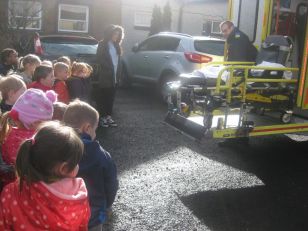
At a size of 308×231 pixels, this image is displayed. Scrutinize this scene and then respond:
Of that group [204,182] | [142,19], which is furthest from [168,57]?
[142,19]

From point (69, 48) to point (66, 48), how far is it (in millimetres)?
70

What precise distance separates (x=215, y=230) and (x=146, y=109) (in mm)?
6162

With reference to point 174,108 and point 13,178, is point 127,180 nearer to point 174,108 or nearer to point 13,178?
point 174,108

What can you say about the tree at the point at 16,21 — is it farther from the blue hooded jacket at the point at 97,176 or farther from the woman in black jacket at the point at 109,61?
the blue hooded jacket at the point at 97,176

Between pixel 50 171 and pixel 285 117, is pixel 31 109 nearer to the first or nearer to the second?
pixel 50 171

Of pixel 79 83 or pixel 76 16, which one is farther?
pixel 76 16

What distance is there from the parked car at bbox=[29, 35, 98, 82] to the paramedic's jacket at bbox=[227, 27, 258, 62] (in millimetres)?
3332

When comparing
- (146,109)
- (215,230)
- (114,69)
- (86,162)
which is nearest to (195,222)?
(215,230)

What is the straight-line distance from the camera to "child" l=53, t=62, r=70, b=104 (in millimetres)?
5715

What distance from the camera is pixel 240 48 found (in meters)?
6.99

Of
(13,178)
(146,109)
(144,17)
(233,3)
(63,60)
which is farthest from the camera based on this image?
(144,17)

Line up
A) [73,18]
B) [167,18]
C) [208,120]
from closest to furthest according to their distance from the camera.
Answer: [208,120] < [73,18] < [167,18]

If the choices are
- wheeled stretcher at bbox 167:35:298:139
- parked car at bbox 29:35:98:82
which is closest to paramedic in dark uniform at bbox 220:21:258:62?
wheeled stretcher at bbox 167:35:298:139

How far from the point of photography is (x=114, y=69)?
7754mm
